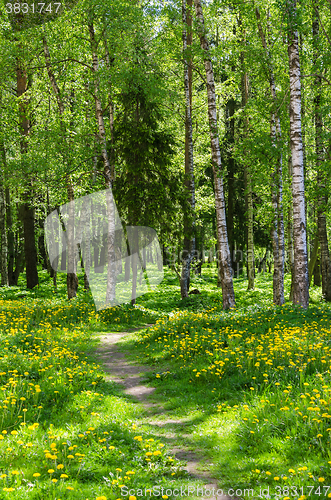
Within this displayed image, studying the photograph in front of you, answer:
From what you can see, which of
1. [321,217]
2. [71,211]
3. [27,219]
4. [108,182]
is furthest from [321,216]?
[27,219]

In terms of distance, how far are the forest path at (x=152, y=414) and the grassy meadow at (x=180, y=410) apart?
0.13 metres

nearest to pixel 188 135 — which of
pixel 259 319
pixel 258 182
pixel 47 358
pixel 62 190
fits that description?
pixel 258 182

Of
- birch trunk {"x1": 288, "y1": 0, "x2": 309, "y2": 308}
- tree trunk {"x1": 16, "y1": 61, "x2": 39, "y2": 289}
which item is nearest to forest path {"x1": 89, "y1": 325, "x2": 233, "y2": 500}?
birch trunk {"x1": 288, "y1": 0, "x2": 309, "y2": 308}

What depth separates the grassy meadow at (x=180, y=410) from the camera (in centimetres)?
394

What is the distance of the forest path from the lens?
4395 mm

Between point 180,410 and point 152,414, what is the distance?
1.53 ft

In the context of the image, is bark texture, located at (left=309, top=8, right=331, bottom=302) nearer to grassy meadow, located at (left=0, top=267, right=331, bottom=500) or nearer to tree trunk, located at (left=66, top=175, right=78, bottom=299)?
grassy meadow, located at (left=0, top=267, right=331, bottom=500)

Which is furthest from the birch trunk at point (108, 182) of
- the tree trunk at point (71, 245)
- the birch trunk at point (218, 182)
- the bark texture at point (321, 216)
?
the bark texture at point (321, 216)

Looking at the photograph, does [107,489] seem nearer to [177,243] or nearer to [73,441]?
[73,441]

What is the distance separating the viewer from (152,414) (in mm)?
6102

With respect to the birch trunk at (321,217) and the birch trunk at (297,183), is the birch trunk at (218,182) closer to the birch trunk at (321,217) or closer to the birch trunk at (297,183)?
the birch trunk at (297,183)

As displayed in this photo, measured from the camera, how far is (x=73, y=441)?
463cm

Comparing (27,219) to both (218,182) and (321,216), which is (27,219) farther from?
(321,216)

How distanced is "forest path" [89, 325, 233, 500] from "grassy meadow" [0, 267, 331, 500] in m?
0.13
